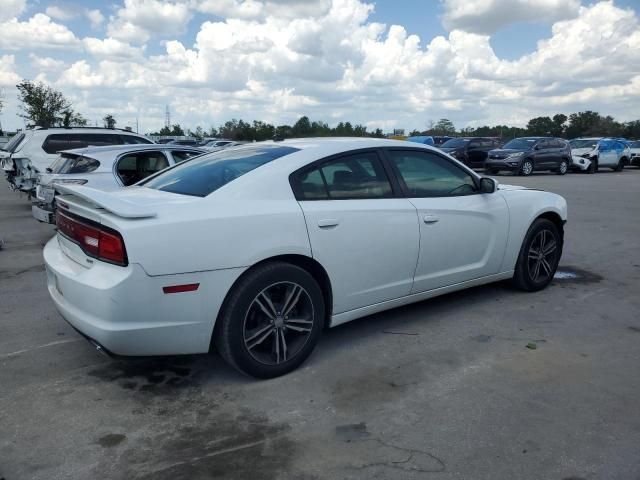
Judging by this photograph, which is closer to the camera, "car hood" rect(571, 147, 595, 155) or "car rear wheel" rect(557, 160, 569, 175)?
"car rear wheel" rect(557, 160, 569, 175)

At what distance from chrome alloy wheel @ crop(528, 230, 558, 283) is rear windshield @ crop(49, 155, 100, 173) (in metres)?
5.98

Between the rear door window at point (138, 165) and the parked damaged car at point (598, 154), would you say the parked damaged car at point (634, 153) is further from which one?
the rear door window at point (138, 165)

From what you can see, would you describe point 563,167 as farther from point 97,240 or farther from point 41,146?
point 97,240

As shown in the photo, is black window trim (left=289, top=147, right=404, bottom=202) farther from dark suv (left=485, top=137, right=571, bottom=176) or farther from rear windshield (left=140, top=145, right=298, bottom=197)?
dark suv (left=485, top=137, right=571, bottom=176)

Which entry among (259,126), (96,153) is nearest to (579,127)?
(259,126)

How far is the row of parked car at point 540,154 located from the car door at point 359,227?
60.6 ft

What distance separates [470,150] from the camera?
2333cm

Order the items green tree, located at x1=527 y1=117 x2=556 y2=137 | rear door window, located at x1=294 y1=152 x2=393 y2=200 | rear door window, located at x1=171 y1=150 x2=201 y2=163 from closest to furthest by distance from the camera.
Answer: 1. rear door window, located at x1=294 y1=152 x2=393 y2=200
2. rear door window, located at x1=171 y1=150 x2=201 y2=163
3. green tree, located at x1=527 y1=117 x2=556 y2=137

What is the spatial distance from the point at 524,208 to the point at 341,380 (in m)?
2.66

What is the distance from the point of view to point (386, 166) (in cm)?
411

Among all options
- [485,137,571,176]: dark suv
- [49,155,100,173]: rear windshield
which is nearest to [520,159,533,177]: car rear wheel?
[485,137,571,176]: dark suv

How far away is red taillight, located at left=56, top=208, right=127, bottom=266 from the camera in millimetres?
2904

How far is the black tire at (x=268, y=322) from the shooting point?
126 inches

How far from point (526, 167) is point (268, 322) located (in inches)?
802
